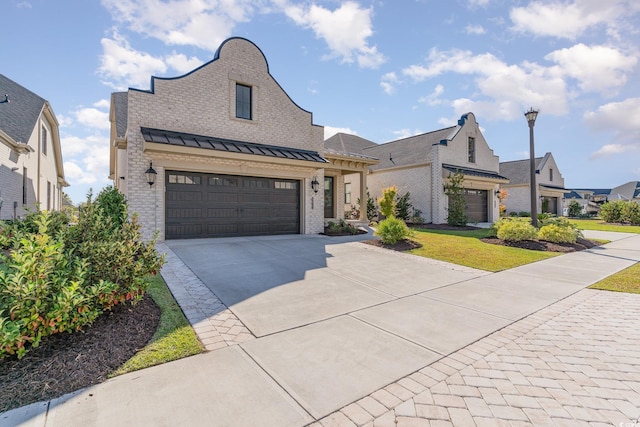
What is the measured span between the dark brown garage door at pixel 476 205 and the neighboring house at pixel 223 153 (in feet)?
40.4

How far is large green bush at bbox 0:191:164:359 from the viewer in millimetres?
2689

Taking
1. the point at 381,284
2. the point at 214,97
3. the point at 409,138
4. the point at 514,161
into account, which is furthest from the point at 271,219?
the point at 514,161

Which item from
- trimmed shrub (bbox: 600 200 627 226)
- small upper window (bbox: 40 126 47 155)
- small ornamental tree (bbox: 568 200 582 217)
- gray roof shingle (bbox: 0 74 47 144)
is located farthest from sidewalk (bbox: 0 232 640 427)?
small ornamental tree (bbox: 568 200 582 217)

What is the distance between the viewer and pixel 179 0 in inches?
291

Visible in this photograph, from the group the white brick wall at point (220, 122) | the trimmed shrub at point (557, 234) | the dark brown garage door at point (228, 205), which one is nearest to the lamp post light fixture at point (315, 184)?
the white brick wall at point (220, 122)

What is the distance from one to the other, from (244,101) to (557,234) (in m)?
13.7

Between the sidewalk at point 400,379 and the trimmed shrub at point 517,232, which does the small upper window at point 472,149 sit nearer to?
the trimmed shrub at point 517,232

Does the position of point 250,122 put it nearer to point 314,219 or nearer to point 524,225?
point 314,219

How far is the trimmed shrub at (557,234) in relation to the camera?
440 inches

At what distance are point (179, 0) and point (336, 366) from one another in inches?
361

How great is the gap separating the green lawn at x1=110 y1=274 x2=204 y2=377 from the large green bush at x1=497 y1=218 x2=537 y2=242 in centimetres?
1198

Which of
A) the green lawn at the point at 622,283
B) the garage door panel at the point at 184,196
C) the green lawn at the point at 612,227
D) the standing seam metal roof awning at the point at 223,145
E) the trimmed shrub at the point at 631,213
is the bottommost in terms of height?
the green lawn at the point at 622,283

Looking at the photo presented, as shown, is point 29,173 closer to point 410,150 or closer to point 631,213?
point 410,150

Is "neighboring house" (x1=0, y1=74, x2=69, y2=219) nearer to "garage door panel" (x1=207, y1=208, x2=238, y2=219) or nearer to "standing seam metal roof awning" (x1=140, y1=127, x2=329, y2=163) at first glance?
"standing seam metal roof awning" (x1=140, y1=127, x2=329, y2=163)
